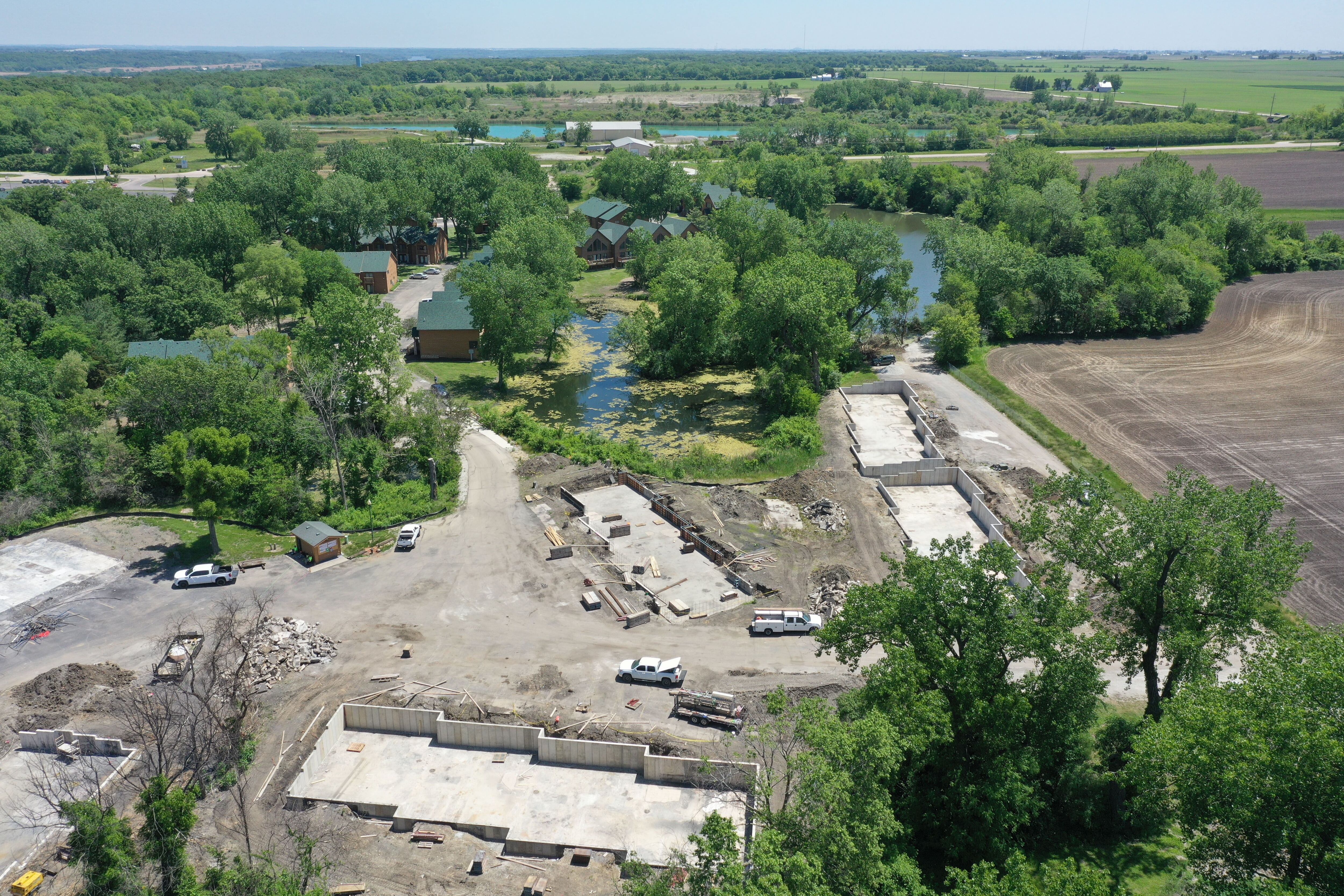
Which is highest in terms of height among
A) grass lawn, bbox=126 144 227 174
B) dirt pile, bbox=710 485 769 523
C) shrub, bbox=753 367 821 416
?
grass lawn, bbox=126 144 227 174

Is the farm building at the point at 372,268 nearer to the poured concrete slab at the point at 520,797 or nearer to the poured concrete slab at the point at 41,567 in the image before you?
the poured concrete slab at the point at 41,567

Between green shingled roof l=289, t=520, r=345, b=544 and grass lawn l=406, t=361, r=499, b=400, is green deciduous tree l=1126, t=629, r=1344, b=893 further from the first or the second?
grass lawn l=406, t=361, r=499, b=400

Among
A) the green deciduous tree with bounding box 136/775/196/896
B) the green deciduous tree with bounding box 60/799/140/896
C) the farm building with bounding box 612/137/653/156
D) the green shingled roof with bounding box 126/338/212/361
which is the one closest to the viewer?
the green deciduous tree with bounding box 60/799/140/896

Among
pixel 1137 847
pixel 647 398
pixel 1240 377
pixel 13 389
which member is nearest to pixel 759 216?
pixel 647 398

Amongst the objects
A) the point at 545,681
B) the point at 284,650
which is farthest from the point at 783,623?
the point at 284,650

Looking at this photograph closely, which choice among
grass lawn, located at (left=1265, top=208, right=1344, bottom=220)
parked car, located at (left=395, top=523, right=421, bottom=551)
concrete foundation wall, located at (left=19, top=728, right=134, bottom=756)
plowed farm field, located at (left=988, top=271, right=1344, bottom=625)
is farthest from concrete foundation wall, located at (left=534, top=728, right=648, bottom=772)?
grass lawn, located at (left=1265, top=208, right=1344, bottom=220)

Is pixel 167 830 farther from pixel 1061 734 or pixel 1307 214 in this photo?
pixel 1307 214

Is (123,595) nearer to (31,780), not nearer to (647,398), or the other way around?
(31,780)
